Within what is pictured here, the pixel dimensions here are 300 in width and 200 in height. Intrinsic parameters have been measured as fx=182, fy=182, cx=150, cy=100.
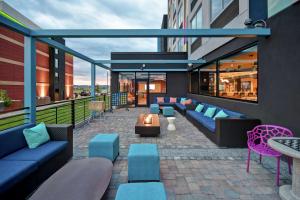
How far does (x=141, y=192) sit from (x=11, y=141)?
2535 millimetres

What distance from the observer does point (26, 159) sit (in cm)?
274

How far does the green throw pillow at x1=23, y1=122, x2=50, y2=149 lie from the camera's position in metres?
3.31

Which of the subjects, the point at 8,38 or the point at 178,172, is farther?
the point at 8,38

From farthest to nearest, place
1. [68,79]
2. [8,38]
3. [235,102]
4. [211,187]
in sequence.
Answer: [68,79], [8,38], [235,102], [211,187]

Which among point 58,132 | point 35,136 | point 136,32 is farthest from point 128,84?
point 35,136

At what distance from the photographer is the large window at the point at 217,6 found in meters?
6.90

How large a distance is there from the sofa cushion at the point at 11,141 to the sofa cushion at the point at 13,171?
0.34m

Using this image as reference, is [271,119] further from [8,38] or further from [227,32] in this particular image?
[8,38]

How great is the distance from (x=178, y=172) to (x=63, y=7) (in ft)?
37.3

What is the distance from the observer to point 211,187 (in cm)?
282

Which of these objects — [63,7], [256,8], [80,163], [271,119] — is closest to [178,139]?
[271,119]

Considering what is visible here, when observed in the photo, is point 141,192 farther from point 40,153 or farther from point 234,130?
point 234,130

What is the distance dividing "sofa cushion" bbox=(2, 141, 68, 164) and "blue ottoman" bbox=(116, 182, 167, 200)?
1.57 meters

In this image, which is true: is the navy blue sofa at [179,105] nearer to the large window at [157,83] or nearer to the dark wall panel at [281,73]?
the large window at [157,83]
